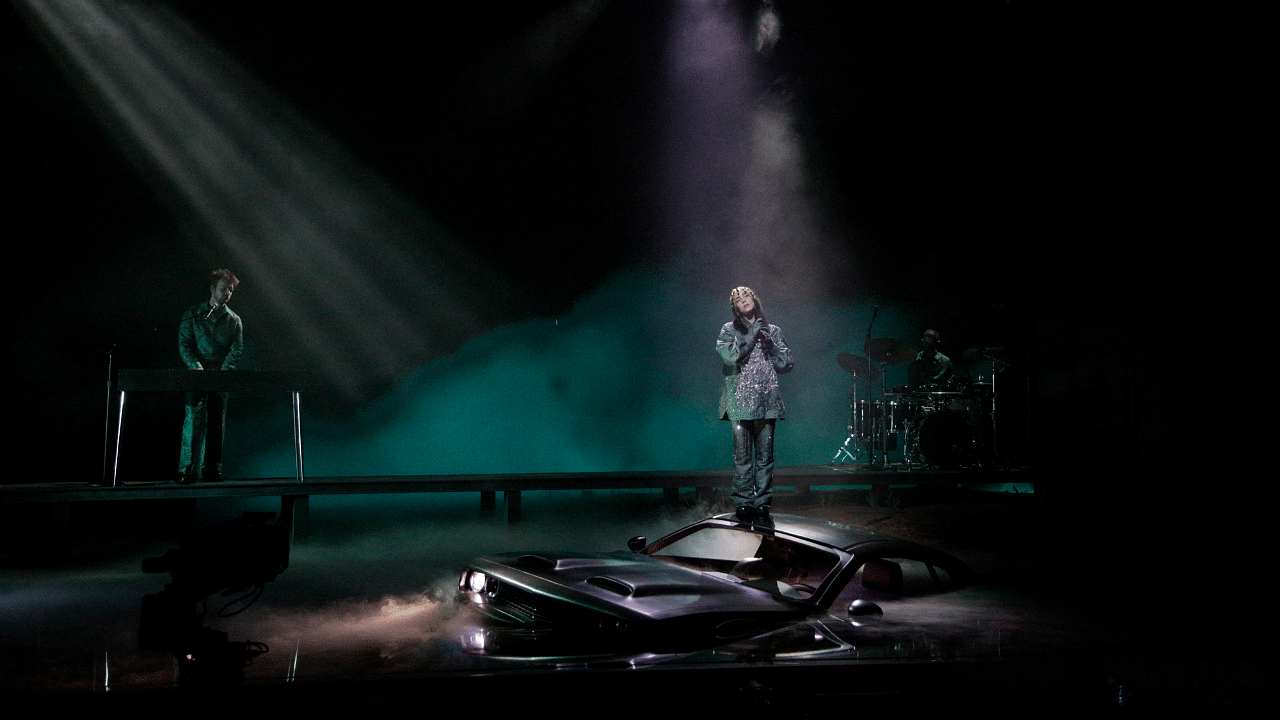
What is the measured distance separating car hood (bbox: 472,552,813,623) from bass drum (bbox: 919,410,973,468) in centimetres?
616

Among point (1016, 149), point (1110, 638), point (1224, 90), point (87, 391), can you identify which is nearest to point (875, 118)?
point (1016, 149)

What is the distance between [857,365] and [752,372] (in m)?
4.05

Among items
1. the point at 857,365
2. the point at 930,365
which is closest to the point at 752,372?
the point at 857,365

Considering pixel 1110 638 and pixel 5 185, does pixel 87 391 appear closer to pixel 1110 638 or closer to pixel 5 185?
pixel 5 185

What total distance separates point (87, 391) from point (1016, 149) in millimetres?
12132

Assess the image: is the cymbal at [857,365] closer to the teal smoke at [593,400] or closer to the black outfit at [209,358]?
the teal smoke at [593,400]

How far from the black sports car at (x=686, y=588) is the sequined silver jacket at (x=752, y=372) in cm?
158

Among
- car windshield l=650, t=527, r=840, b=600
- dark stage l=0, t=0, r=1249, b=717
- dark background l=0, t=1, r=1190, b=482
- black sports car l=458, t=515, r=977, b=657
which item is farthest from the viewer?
dark background l=0, t=1, r=1190, b=482

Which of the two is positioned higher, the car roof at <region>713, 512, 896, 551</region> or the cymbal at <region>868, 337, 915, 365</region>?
the cymbal at <region>868, 337, 915, 365</region>

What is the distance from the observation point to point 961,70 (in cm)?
1100

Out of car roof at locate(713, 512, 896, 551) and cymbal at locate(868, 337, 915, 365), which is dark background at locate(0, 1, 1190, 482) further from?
car roof at locate(713, 512, 896, 551)

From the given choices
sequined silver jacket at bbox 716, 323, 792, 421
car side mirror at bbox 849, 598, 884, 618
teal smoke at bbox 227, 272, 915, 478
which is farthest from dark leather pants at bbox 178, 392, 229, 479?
car side mirror at bbox 849, 598, 884, 618

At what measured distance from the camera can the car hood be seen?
10.8ft

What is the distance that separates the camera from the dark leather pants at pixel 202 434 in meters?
7.07
